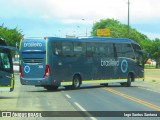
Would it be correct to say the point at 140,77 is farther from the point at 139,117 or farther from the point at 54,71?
the point at 139,117

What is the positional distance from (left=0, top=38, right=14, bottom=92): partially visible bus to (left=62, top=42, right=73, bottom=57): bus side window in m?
6.98

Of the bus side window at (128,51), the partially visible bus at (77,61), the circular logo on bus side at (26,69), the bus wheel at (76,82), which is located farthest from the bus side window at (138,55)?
the circular logo on bus side at (26,69)

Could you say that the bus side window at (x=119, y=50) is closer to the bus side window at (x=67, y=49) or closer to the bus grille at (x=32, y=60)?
the bus side window at (x=67, y=49)

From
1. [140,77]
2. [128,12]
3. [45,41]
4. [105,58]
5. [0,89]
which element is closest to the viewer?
[0,89]

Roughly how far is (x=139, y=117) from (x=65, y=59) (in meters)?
15.5

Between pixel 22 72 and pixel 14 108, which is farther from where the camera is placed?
pixel 22 72

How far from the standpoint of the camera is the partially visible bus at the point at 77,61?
30016mm

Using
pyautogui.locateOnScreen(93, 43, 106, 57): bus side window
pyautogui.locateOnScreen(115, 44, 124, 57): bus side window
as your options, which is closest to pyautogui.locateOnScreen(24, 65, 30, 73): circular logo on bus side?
pyautogui.locateOnScreen(93, 43, 106, 57): bus side window

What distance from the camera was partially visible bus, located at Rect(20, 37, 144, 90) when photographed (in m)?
30.0

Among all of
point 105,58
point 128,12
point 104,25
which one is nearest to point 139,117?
point 105,58

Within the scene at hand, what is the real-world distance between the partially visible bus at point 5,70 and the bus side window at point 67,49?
22.9 ft

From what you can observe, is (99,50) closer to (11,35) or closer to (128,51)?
(128,51)

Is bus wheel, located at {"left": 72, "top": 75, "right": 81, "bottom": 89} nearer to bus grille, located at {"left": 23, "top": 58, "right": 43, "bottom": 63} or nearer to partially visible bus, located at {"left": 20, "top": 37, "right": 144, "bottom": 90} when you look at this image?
partially visible bus, located at {"left": 20, "top": 37, "right": 144, "bottom": 90}

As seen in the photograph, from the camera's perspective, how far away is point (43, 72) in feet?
98.7
